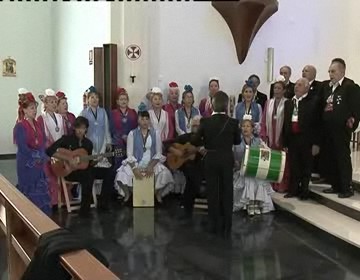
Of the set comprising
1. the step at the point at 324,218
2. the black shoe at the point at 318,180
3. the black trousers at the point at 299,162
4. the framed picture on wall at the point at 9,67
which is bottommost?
the step at the point at 324,218

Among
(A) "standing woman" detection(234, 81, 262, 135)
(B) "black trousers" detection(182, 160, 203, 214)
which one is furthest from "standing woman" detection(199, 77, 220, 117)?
(B) "black trousers" detection(182, 160, 203, 214)

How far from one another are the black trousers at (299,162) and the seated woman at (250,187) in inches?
14.0

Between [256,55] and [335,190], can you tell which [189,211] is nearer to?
[335,190]

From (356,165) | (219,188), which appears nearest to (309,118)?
(219,188)

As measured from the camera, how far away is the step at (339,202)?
5.01 metres

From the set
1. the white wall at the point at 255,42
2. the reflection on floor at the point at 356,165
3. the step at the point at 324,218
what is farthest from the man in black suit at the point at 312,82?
the white wall at the point at 255,42

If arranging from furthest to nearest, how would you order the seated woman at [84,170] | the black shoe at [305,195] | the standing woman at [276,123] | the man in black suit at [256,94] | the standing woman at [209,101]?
the standing woman at [209,101] < the man in black suit at [256,94] < the standing woman at [276,123] < the black shoe at [305,195] < the seated woman at [84,170]

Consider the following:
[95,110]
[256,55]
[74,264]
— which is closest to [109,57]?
[95,110]

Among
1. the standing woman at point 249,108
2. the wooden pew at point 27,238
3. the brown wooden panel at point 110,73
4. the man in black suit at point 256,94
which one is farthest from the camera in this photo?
the man in black suit at point 256,94

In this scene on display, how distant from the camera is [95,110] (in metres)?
6.23

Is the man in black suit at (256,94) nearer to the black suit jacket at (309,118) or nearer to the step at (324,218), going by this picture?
the black suit jacket at (309,118)

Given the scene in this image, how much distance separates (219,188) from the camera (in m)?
4.99

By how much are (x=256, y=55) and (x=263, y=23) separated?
0.51 meters

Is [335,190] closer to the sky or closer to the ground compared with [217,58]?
closer to the ground
